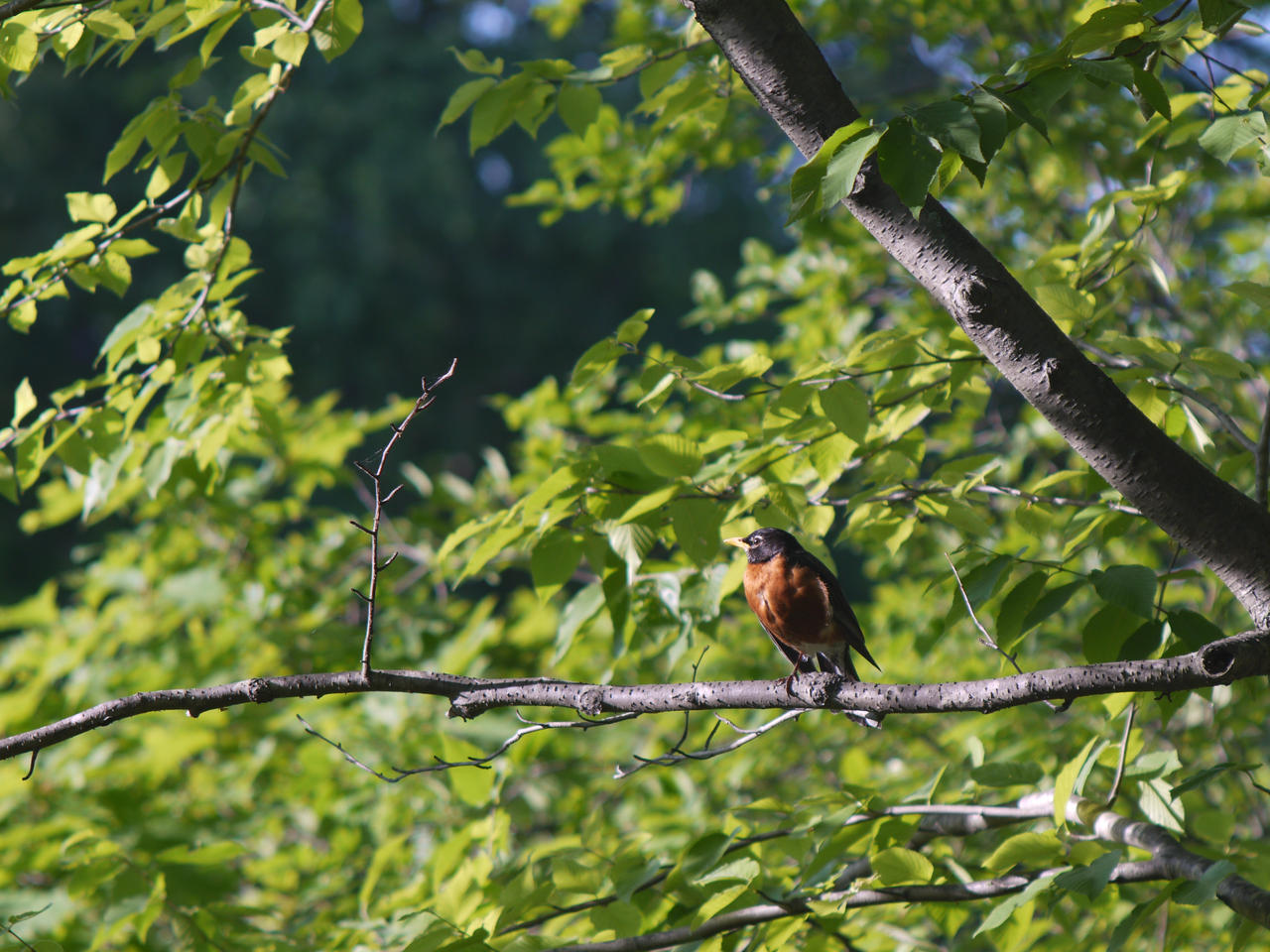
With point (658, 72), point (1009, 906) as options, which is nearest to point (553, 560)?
point (1009, 906)

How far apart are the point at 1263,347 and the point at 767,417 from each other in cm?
548

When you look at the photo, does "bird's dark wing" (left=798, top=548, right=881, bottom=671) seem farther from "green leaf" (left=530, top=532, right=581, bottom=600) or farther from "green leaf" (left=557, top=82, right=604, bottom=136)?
"green leaf" (left=557, top=82, right=604, bottom=136)

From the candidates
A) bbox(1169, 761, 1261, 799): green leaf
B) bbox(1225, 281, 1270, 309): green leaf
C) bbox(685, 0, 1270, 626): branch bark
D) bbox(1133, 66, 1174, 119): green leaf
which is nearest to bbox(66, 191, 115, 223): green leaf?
bbox(685, 0, 1270, 626): branch bark

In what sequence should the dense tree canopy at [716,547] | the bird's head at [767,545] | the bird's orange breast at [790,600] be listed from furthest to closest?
the bird's head at [767,545], the bird's orange breast at [790,600], the dense tree canopy at [716,547]

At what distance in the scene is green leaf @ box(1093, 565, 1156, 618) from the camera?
155 cm

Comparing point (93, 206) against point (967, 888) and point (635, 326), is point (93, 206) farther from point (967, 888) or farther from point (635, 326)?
point (967, 888)

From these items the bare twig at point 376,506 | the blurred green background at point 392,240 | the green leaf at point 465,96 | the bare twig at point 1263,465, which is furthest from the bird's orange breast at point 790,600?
the blurred green background at point 392,240

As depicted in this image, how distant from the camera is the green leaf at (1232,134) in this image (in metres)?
1.58

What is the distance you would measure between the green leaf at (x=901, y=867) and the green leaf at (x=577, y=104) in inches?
64.1

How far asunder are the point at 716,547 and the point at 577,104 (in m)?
1.06

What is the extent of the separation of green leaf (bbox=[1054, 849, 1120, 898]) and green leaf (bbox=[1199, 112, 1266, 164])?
1083mm

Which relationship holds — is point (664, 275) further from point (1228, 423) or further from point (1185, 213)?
point (1228, 423)

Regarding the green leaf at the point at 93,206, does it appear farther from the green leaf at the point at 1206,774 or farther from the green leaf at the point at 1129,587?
the green leaf at the point at 1206,774

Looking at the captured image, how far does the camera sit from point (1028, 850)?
5.90 feet
